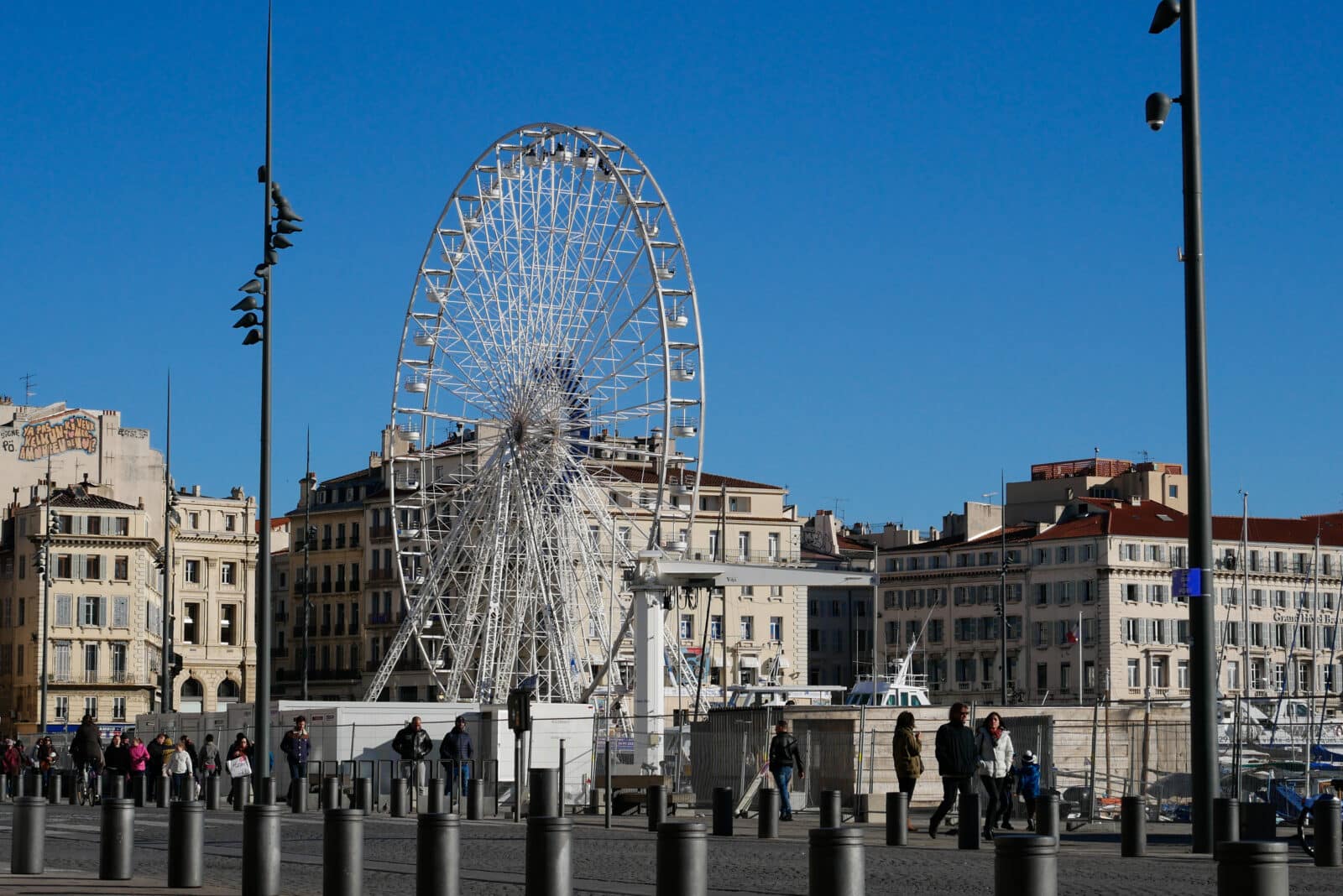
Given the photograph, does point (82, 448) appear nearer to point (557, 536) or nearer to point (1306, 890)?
point (557, 536)

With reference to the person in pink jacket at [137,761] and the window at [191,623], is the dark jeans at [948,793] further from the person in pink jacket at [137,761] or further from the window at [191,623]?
the window at [191,623]

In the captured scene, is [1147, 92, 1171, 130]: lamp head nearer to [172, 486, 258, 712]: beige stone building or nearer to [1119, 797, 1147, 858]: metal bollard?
[1119, 797, 1147, 858]: metal bollard

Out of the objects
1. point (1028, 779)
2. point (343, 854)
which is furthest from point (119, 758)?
point (343, 854)

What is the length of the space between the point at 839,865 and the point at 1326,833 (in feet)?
37.0

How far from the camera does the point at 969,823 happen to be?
85.1 feet

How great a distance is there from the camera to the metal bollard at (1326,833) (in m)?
23.6

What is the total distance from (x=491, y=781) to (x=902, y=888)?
24.7 meters

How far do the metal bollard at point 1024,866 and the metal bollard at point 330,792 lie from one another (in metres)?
24.6

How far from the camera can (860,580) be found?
192 feet

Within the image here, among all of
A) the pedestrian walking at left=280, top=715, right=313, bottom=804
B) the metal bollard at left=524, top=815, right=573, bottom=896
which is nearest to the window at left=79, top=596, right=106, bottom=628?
the pedestrian walking at left=280, top=715, right=313, bottom=804

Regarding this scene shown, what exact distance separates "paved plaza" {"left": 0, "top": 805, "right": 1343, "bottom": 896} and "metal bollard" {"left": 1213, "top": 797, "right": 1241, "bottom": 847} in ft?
1.56

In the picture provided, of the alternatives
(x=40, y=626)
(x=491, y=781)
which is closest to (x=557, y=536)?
(x=491, y=781)

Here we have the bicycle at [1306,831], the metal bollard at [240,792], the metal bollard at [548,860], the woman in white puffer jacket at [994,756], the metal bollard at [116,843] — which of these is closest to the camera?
the metal bollard at [548,860]

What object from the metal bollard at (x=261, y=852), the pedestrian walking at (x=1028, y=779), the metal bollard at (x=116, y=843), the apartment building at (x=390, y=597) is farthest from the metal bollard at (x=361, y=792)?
the apartment building at (x=390, y=597)
